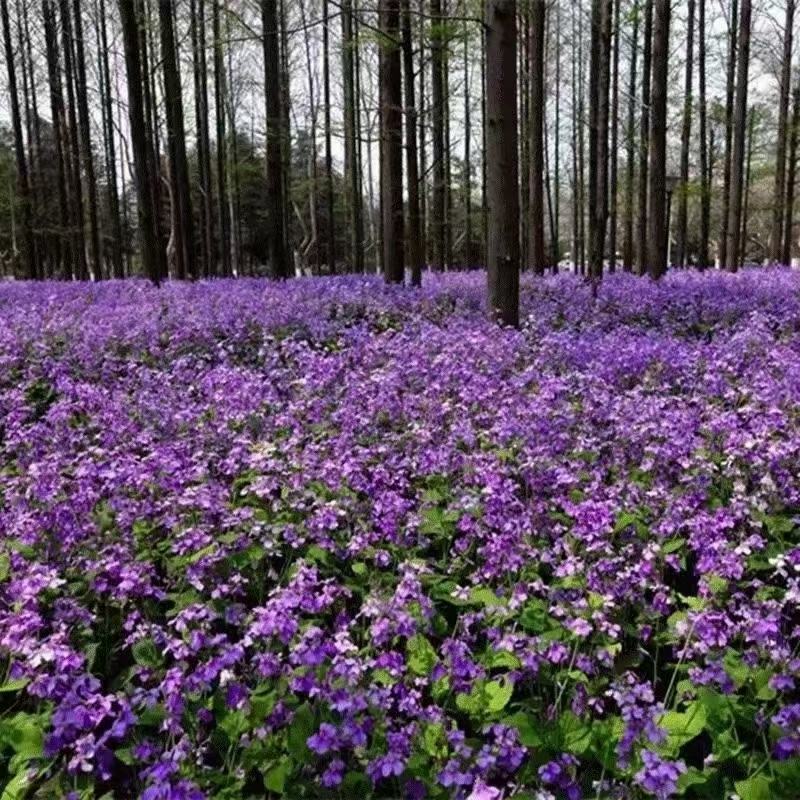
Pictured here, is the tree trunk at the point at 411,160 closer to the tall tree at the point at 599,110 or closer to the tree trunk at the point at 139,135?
the tall tree at the point at 599,110

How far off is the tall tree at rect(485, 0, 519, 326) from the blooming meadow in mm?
1411

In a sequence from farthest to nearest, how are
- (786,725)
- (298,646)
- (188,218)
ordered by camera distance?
(188,218)
(298,646)
(786,725)

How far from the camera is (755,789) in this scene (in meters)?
2.27

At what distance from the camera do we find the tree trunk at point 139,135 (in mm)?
13188

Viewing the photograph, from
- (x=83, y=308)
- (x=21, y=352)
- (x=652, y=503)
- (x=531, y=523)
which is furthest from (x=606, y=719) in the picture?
(x=83, y=308)

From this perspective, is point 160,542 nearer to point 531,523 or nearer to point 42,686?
point 42,686

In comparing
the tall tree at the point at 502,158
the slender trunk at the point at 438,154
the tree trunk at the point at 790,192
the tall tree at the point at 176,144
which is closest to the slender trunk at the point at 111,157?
the tall tree at the point at 176,144

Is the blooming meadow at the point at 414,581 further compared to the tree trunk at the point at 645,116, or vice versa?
the tree trunk at the point at 645,116

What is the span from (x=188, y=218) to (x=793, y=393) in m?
18.1

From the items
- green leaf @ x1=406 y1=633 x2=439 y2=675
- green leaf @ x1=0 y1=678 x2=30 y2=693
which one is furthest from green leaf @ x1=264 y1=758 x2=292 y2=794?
green leaf @ x1=0 y1=678 x2=30 y2=693

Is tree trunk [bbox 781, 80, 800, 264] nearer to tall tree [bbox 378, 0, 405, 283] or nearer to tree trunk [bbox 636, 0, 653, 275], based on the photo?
tree trunk [bbox 636, 0, 653, 275]

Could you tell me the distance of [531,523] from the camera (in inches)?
136

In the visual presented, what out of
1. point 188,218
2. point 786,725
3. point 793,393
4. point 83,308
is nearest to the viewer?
point 786,725

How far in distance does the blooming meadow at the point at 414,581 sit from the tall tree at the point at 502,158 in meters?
1.41
